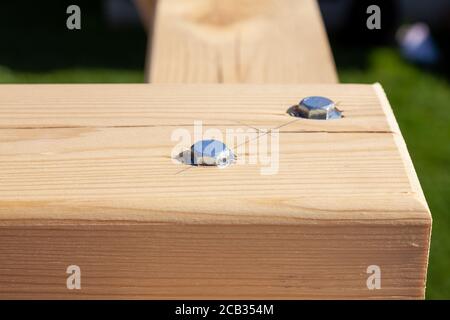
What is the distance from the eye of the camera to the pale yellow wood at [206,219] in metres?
0.63

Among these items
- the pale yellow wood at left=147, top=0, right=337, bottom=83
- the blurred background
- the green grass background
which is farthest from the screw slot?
the blurred background

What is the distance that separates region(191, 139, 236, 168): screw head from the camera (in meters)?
0.70

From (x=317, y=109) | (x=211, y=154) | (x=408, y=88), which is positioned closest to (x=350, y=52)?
(x=408, y=88)

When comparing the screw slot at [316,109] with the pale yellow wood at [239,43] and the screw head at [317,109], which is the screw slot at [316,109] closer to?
the screw head at [317,109]

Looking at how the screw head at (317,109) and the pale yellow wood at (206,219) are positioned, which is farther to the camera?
the screw head at (317,109)

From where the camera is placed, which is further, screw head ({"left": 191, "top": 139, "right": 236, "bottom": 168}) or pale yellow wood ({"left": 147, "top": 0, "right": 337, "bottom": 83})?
pale yellow wood ({"left": 147, "top": 0, "right": 337, "bottom": 83})

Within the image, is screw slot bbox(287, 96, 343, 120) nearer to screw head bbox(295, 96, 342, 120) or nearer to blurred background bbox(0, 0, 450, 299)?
screw head bbox(295, 96, 342, 120)

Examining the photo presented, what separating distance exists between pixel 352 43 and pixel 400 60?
0.45 meters

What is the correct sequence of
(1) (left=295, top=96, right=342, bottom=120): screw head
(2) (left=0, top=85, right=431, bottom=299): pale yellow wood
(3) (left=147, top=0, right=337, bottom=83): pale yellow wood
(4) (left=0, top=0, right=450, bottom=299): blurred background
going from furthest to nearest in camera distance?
(4) (left=0, top=0, right=450, bottom=299): blurred background → (3) (left=147, top=0, right=337, bottom=83): pale yellow wood → (1) (left=295, top=96, right=342, bottom=120): screw head → (2) (left=0, top=85, right=431, bottom=299): pale yellow wood

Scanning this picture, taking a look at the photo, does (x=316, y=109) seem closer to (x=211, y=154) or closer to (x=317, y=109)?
(x=317, y=109)

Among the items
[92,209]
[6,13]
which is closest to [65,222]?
[92,209]

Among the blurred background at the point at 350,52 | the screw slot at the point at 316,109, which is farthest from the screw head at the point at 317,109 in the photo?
the blurred background at the point at 350,52

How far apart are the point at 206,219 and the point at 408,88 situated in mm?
4101

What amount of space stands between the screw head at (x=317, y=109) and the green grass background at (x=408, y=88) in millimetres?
2484
